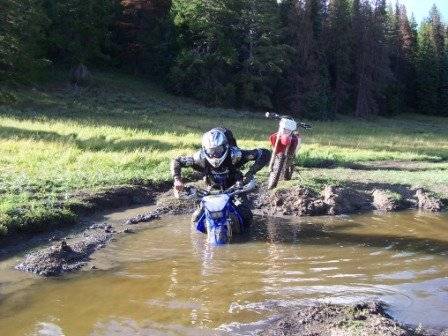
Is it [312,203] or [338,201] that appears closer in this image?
[312,203]

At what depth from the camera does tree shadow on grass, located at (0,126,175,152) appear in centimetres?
1700

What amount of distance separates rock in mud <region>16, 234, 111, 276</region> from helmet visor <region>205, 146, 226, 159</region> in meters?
1.90

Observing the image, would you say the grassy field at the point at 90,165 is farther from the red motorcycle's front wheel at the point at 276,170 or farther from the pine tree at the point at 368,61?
the pine tree at the point at 368,61

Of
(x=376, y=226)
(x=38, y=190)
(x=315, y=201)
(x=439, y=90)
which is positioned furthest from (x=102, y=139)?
(x=439, y=90)

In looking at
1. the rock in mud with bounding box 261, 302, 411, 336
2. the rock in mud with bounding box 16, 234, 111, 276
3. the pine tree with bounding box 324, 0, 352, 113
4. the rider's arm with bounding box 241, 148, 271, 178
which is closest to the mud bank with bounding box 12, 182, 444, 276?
the rock in mud with bounding box 16, 234, 111, 276

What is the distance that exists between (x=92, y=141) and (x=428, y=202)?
34.2 ft

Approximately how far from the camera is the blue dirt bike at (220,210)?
788cm

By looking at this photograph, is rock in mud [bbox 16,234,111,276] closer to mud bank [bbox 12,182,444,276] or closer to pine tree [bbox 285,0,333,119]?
mud bank [bbox 12,182,444,276]

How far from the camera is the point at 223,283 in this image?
645 centimetres

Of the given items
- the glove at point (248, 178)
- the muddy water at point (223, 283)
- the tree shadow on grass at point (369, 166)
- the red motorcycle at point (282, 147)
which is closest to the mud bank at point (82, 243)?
the muddy water at point (223, 283)

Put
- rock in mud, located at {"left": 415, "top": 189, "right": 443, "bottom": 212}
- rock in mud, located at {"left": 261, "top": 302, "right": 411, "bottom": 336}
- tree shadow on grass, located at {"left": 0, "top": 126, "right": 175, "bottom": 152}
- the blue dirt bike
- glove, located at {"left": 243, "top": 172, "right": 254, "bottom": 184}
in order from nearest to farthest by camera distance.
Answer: rock in mud, located at {"left": 261, "top": 302, "right": 411, "bottom": 336}
the blue dirt bike
glove, located at {"left": 243, "top": 172, "right": 254, "bottom": 184}
rock in mud, located at {"left": 415, "top": 189, "right": 443, "bottom": 212}
tree shadow on grass, located at {"left": 0, "top": 126, "right": 175, "bottom": 152}

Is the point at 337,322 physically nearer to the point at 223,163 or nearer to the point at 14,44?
the point at 223,163

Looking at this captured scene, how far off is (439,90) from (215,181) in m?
68.3

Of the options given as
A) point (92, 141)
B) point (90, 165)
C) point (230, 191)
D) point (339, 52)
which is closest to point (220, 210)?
point (230, 191)
